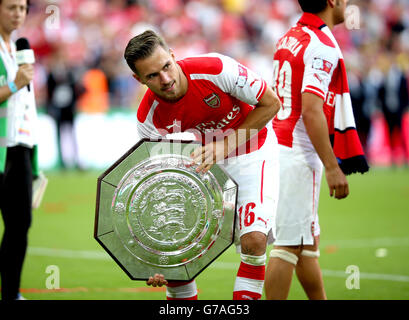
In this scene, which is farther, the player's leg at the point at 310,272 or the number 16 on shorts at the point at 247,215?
the player's leg at the point at 310,272

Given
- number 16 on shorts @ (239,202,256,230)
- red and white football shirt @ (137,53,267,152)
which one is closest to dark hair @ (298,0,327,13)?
red and white football shirt @ (137,53,267,152)

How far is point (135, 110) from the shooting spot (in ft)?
49.9

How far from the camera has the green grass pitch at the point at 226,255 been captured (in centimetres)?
550

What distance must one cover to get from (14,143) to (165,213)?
1669mm

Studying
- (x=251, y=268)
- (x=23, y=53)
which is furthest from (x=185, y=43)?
(x=251, y=268)

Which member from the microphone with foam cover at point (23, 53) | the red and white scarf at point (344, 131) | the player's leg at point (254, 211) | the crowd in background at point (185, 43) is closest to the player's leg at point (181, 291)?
the player's leg at point (254, 211)

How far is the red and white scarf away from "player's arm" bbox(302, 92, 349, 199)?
0.65 ft

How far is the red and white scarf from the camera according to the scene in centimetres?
438

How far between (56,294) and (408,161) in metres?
12.6

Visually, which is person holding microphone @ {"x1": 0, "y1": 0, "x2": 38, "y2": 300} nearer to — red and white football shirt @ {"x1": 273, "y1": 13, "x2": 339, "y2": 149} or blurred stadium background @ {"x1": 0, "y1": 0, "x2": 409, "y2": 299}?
blurred stadium background @ {"x1": 0, "y1": 0, "x2": 409, "y2": 299}

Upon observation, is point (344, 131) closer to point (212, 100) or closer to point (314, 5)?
point (314, 5)

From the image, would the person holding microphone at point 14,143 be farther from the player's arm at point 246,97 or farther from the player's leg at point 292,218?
the player's leg at point 292,218

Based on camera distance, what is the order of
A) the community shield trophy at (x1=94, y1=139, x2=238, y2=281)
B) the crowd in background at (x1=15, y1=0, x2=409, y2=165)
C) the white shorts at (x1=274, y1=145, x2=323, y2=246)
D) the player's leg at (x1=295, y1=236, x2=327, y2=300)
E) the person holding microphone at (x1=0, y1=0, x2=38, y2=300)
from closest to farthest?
the community shield trophy at (x1=94, y1=139, x2=238, y2=281) < the white shorts at (x1=274, y1=145, x2=323, y2=246) < the player's leg at (x1=295, y1=236, x2=327, y2=300) < the person holding microphone at (x1=0, y1=0, x2=38, y2=300) < the crowd in background at (x1=15, y1=0, x2=409, y2=165)

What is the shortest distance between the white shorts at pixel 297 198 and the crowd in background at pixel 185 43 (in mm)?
8403
